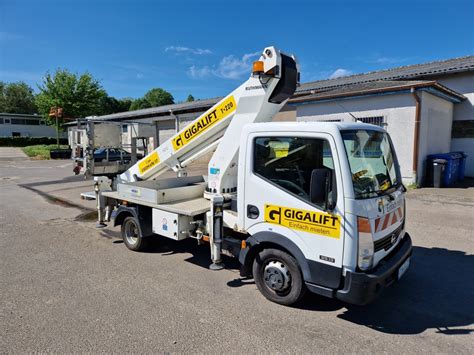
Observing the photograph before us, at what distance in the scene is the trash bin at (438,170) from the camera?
11.7 m

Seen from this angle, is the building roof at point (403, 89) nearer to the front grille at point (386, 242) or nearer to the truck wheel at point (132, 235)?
the front grille at point (386, 242)

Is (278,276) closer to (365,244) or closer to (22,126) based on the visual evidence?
(365,244)

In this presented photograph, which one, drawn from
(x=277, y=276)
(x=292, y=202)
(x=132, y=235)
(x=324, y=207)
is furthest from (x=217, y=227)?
(x=132, y=235)

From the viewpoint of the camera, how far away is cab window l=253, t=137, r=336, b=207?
3.38 meters

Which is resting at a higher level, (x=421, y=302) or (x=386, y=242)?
(x=386, y=242)

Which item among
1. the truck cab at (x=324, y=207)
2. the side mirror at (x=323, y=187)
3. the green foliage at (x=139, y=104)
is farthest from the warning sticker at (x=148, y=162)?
the green foliage at (x=139, y=104)

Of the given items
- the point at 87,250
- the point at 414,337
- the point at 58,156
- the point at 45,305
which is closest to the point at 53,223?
the point at 87,250

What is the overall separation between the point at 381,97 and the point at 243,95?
33.1 ft

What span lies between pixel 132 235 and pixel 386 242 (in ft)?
13.9

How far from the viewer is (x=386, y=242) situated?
348 cm

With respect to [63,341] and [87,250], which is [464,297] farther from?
[87,250]

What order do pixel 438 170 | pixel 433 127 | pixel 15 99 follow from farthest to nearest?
pixel 15 99 < pixel 433 127 < pixel 438 170

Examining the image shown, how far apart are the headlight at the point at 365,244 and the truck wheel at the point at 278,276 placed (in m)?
0.71

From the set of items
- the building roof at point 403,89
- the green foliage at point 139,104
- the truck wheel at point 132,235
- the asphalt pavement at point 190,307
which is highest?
the green foliage at point 139,104
